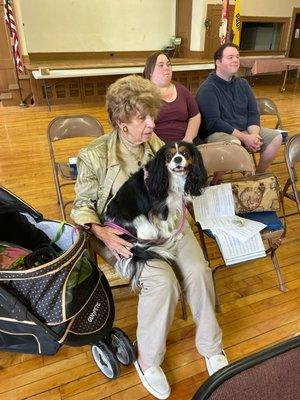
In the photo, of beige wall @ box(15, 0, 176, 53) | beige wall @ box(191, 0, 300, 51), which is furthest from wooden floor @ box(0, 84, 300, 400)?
beige wall @ box(191, 0, 300, 51)

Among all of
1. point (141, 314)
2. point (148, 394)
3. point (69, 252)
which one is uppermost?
point (69, 252)

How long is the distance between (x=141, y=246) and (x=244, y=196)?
70 cm

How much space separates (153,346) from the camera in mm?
1280

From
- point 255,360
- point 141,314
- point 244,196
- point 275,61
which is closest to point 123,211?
point 141,314

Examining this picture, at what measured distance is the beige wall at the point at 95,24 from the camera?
7.17m

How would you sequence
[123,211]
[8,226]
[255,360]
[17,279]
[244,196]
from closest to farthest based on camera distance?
[255,360] < [17,279] < [123,211] < [8,226] < [244,196]

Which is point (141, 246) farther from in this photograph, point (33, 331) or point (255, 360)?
point (255, 360)

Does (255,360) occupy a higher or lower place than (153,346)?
higher

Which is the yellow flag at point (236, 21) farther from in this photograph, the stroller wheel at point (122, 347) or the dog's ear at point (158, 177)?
the stroller wheel at point (122, 347)

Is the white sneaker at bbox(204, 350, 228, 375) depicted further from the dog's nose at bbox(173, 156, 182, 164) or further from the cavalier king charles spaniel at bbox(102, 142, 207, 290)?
the dog's nose at bbox(173, 156, 182, 164)

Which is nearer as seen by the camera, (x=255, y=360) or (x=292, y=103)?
(x=255, y=360)

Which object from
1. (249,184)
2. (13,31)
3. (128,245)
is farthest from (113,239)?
(13,31)

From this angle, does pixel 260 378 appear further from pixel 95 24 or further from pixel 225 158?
pixel 95 24

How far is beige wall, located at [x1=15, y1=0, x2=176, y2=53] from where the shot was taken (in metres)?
7.17
